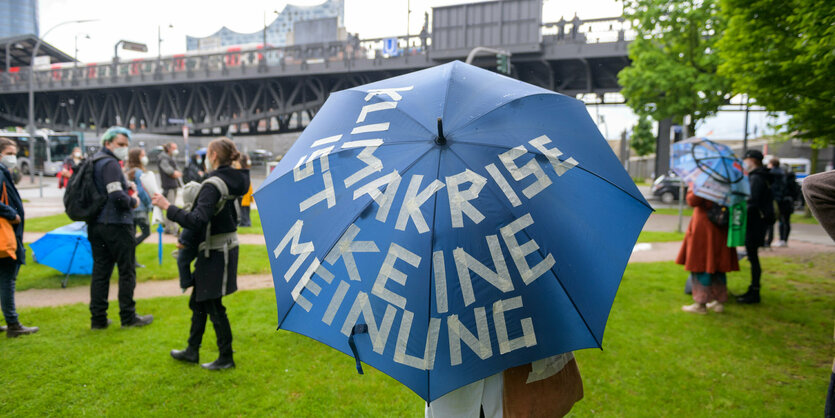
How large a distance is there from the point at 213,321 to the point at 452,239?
3456mm

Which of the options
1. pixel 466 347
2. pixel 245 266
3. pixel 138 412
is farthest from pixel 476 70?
pixel 245 266

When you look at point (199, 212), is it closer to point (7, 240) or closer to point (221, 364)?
point (221, 364)

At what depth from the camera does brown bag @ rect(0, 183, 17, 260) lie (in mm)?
5023

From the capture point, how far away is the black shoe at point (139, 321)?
577 centimetres

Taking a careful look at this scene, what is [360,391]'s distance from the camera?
440cm

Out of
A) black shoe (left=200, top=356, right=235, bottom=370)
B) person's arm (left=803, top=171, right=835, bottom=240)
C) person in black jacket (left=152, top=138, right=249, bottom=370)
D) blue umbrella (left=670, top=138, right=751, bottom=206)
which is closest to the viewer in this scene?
person's arm (left=803, top=171, right=835, bottom=240)

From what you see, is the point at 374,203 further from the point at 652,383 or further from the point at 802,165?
the point at 802,165

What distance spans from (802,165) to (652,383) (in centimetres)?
3215

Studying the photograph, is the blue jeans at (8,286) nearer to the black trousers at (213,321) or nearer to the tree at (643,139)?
the black trousers at (213,321)

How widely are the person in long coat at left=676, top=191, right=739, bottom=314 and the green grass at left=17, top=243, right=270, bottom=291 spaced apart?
6.44 m

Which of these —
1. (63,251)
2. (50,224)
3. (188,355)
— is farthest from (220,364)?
(50,224)

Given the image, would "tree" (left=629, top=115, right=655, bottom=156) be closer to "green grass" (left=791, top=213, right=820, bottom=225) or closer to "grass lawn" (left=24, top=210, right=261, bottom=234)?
"green grass" (left=791, top=213, right=820, bottom=225)

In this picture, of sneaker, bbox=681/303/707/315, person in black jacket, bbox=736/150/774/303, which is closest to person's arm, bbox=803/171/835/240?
sneaker, bbox=681/303/707/315

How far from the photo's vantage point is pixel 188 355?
4.77m
